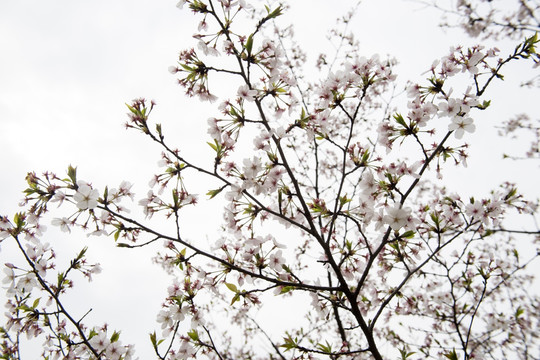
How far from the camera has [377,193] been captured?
9.00 ft

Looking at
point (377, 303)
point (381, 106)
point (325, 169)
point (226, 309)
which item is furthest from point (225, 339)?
point (381, 106)

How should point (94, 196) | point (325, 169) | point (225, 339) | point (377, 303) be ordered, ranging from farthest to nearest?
point (225, 339) < point (325, 169) < point (377, 303) < point (94, 196)

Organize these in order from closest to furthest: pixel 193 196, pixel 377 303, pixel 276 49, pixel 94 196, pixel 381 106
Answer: pixel 94 196, pixel 193 196, pixel 276 49, pixel 377 303, pixel 381 106

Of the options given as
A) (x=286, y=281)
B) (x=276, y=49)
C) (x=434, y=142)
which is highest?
(x=276, y=49)

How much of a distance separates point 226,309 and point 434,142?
6625mm

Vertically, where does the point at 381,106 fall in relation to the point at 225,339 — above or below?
above

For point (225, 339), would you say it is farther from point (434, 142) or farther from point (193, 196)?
point (434, 142)

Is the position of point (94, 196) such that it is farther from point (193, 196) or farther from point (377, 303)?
point (377, 303)

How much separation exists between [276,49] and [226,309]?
6710mm

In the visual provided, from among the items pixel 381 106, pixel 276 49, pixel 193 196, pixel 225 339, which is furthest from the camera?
pixel 225 339

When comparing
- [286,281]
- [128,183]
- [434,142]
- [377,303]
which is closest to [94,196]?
[128,183]

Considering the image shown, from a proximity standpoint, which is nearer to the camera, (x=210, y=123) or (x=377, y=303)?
(x=210, y=123)

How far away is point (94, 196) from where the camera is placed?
2.40 metres

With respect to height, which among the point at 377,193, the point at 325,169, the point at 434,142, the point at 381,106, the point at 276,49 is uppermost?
the point at 381,106
